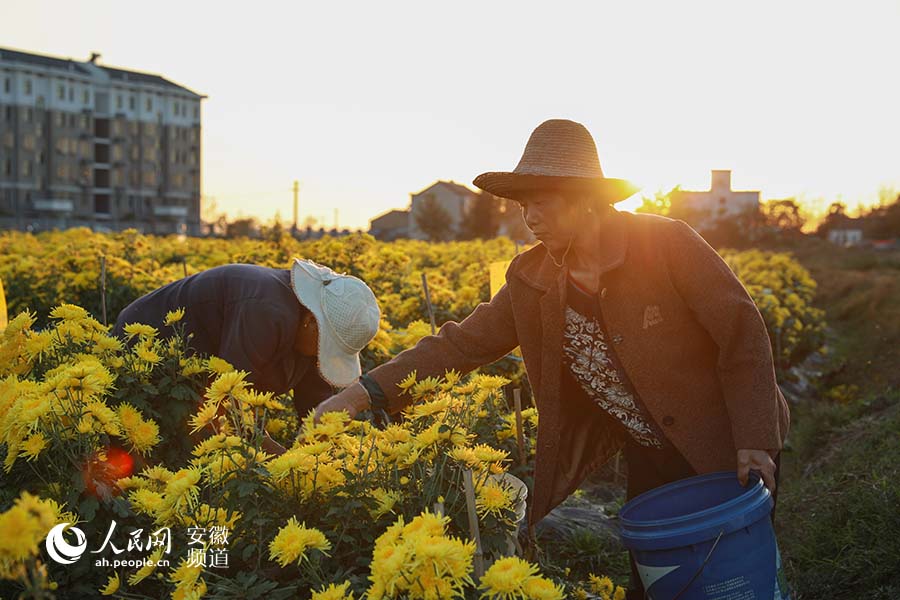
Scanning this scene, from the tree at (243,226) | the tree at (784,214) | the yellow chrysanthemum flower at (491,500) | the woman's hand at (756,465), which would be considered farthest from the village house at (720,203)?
the yellow chrysanthemum flower at (491,500)

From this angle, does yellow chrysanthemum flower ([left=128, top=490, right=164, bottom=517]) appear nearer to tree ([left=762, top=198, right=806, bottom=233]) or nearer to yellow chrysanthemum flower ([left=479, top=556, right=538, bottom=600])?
yellow chrysanthemum flower ([left=479, top=556, right=538, bottom=600])

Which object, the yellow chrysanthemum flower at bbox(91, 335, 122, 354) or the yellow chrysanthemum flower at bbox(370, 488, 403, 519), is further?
the yellow chrysanthemum flower at bbox(91, 335, 122, 354)

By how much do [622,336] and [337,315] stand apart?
95cm

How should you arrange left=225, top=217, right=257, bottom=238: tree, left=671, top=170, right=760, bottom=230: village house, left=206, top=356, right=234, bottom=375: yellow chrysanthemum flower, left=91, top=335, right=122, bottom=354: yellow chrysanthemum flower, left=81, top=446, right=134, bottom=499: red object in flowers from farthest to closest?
left=225, top=217, right=257, bottom=238: tree
left=671, top=170, right=760, bottom=230: village house
left=91, top=335, right=122, bottom=354: yellow chrysanthemum flower
left=206, top=356, right=234, bottom=375: yellow chrysanthemum flower
left=81, top=446, right=134, bottom=499: red object in flowers

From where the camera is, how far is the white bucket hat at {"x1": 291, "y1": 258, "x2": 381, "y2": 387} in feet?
10.1

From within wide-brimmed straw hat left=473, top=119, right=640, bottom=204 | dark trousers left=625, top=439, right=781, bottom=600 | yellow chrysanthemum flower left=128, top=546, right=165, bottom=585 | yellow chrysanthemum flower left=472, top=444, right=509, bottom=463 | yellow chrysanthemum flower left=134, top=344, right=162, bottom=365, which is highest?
wide-brimmed straw hat left=473, top=119, right=640, bottom=204

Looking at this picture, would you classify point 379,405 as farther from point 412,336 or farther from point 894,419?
point 894,419

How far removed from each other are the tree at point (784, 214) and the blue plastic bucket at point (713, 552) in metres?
52.5

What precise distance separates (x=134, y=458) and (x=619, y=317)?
1.34 meters

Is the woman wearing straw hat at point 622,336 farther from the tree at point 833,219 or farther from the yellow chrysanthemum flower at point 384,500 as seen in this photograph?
the tree at point 833,219

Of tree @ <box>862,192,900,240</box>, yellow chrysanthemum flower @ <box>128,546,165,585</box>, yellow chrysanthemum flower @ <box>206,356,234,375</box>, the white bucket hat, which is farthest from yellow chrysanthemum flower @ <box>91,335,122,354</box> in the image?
tree @ <box>862,192,900,240</box>

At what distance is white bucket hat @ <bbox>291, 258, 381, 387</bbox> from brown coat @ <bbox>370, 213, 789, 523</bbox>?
0.26 meters

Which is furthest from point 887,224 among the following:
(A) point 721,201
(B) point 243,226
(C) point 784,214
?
(B) point 243,226

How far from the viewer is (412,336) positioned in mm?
4105
